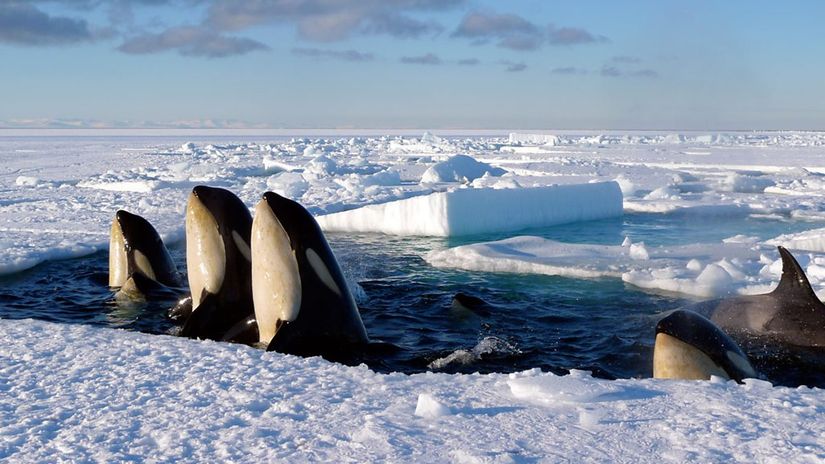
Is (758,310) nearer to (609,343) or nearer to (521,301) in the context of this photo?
(609,343)

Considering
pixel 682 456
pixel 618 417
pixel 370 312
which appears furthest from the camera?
pixel 370 312

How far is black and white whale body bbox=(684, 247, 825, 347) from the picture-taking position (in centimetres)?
616

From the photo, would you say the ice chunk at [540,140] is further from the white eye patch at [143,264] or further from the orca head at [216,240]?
the orca head at [216,240]

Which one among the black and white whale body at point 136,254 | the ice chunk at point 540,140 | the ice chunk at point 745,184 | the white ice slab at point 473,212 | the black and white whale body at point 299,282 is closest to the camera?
the black and white whale body at point 299,282

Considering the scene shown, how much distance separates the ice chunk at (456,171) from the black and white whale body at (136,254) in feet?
57.2

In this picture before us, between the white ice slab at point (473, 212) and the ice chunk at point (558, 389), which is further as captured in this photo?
the white ice slab at point (473, 212)

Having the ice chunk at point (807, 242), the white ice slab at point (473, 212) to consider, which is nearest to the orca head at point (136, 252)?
the white ice slab at point (473, 212)

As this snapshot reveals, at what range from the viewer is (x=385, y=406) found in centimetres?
357

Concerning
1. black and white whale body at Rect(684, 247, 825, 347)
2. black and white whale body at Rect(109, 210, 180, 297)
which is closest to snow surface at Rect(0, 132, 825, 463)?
black and white whale body at Rect(684, 247, 825, 347)

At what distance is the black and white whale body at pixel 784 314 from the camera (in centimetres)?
616

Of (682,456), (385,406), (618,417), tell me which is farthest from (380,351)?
(682,456)

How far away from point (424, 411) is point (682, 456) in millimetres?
1093

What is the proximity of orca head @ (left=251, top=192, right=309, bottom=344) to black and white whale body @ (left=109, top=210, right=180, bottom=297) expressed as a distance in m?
2.82

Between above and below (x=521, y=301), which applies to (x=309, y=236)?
above
